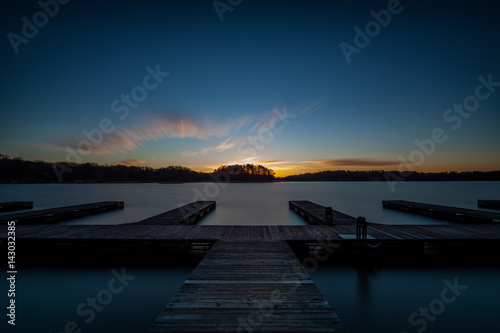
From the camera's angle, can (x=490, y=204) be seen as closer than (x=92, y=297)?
No

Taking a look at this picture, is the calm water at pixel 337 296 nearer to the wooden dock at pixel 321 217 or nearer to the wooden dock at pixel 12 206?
the wooden dock at pixel 321 217

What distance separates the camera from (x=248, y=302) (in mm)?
3389

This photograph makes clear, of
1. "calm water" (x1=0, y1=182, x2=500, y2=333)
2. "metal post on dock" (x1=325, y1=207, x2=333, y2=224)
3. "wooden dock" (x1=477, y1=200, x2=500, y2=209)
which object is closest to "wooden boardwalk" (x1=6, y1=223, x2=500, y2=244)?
"metal post on dock" (x1=325, y1=207, x2=333, y2=224)

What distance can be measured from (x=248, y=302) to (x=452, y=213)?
56.8 ft

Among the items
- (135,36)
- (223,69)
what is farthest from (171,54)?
(223,69)

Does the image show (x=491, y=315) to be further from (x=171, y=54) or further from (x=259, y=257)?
(x=171, y=54)

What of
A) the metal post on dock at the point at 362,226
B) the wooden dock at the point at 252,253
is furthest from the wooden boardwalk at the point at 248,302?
the metal post on dock at the point at 362,226

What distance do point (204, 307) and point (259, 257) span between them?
95.0 inches

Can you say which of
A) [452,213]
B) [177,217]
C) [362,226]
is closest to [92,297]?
[177,217]

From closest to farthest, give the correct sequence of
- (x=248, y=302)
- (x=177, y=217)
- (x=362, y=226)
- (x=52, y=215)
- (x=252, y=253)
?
(x=248, y=302), (x=252, y=253), (x=362, y=226), (x=177, y=217), (x=52, y=215)

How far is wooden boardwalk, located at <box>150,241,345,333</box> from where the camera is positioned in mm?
2836

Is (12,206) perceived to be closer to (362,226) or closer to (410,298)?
A: (362,226)

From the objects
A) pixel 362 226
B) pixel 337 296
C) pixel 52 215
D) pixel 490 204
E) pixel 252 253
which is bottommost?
pixel 337 296

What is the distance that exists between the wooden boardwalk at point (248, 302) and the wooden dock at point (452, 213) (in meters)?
13.6
